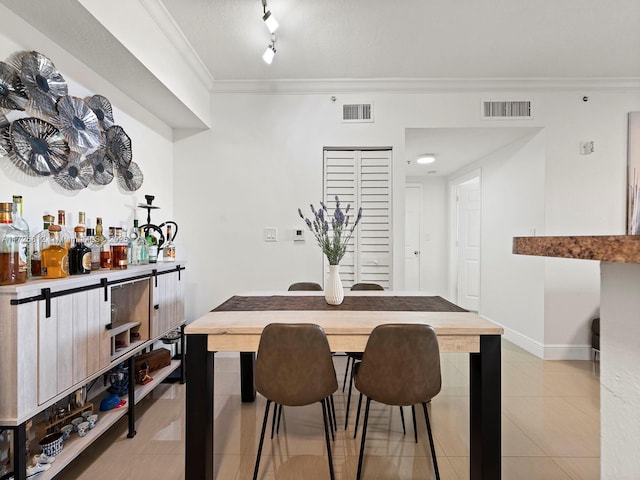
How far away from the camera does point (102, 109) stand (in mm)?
Answer: 2211

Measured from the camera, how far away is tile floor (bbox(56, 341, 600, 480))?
1.71 metres

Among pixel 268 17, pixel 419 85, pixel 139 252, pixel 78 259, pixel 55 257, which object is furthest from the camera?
pixel 419 85

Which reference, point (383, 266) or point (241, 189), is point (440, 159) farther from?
A: point (241, 189)

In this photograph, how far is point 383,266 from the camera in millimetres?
3352

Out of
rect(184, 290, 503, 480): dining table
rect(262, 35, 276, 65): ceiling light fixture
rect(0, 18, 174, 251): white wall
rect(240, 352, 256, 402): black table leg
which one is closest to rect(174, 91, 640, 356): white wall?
rect(0, 18, 174, 251): white wall

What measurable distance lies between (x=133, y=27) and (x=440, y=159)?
12.8 ft

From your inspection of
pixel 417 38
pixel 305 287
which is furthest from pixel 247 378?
pixel 417 38

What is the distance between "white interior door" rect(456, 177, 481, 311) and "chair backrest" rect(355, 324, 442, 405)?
14.3 ft

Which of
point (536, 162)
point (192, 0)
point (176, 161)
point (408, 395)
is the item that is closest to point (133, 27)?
point (192, 0)

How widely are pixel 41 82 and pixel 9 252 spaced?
3.33 feet

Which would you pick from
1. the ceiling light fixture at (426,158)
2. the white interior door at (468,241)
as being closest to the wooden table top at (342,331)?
the ceiling light fixture at (426,158)

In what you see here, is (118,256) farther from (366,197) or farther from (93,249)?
(366,197)

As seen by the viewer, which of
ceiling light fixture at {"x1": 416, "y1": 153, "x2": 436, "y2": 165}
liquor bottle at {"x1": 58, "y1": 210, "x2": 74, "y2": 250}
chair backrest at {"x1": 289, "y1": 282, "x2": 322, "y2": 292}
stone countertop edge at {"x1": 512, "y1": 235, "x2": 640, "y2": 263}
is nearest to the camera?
stone countertop edge at {"x1": 512, "y1": 235, "x2": 640, "y2": 263}

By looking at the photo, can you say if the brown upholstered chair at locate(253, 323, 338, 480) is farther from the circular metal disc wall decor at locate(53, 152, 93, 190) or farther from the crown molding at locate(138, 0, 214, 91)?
the crown molding at locate(138, 0, 214, 91)
